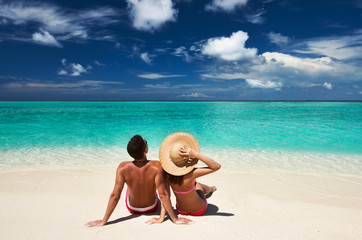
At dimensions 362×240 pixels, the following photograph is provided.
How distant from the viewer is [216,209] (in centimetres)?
397

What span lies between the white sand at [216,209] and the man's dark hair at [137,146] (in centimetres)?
112

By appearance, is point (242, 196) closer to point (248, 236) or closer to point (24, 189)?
point (248, 236)

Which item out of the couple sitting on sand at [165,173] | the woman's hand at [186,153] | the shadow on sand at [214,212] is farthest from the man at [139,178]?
the shadow on sand at [214,212]

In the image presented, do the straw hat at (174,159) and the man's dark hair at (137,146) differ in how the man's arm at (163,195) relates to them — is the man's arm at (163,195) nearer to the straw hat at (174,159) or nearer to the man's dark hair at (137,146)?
the straw hat at (174,159)

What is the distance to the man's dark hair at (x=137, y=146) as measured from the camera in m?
2.97

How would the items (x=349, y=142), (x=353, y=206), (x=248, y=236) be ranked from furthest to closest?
1. (x=349, y=142)
2. (x=353, y=206)
3. (x=248, y=236)

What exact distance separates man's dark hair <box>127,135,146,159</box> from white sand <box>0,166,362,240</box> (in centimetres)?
112

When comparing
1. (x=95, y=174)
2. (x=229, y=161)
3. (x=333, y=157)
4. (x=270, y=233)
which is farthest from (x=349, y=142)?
(x=95, y=174)

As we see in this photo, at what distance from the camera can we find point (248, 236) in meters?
3.05

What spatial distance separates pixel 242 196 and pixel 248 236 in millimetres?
1611

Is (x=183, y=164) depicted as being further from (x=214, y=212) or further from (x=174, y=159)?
(x=214, y=212)

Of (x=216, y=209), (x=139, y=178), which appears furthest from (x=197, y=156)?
(x=216, y=209)

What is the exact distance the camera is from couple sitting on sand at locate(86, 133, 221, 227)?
3.04 meters

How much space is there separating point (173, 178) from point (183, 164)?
0.31 meters
